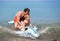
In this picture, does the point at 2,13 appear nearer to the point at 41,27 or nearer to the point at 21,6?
the point at 21,6

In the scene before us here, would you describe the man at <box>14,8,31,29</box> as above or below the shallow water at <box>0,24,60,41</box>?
above

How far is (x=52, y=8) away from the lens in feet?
6.18

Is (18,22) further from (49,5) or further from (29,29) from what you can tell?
(49,5)

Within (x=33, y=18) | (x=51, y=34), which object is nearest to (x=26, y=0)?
(x=33, y=18)

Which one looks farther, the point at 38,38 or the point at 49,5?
the point at 49,5

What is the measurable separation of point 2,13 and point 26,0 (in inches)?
12.1

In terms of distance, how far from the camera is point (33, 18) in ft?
5.99

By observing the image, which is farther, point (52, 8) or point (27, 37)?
point (52, 8)

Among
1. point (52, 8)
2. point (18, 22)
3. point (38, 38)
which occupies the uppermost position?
point (52, 8)

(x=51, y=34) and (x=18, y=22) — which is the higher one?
(x=18, y=22)

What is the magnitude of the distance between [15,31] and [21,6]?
0.28 metres

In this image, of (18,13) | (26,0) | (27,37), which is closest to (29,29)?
(27,37)

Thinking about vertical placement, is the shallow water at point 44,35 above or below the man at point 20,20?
below

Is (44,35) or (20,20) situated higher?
(20,20)
